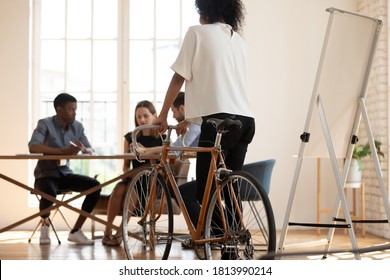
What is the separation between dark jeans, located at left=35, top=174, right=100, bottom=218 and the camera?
19.7 ft

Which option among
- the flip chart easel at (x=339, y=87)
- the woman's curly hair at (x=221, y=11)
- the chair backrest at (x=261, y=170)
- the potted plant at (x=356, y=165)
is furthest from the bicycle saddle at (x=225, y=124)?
the potted plant at (x=356, y=165)

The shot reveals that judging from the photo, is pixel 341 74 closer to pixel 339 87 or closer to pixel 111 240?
pixel 339 87

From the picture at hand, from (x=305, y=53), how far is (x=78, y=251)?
3.43 m

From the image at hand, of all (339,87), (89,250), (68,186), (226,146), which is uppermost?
(339,87)

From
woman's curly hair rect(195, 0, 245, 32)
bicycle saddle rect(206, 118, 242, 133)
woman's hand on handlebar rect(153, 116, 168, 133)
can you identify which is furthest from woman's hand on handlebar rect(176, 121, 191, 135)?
woman's curly hair rect(195, 0, 245, 32)

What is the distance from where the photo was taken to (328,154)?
4117 mm

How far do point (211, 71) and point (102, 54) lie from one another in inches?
171

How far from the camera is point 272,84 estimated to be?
7.69 m

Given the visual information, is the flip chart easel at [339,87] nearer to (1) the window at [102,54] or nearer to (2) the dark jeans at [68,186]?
(2) the dark jeans at [68,186]

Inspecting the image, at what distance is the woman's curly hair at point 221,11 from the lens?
145 inches

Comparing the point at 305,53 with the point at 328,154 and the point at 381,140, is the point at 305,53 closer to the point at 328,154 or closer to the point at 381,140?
A: the point at 381,140

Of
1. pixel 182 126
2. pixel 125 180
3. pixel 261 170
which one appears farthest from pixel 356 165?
pixel 182 126

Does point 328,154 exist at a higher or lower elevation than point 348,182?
higher

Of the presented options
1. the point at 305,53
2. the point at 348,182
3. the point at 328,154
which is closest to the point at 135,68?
the point at 305,53
